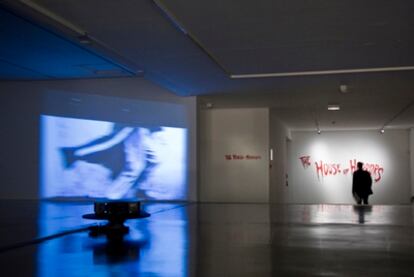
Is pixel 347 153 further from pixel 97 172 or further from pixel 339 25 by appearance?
pixel 339 25

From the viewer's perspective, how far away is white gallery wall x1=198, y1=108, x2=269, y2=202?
13672 mm

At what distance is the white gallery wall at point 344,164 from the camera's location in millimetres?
19859

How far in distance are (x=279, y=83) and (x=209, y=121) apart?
3635 mm

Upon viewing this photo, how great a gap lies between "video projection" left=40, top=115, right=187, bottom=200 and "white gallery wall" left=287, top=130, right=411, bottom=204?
8822 mm

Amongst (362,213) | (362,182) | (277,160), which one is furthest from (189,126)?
(362,182)

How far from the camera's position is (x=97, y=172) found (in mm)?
12469

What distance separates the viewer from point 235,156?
13.8 m

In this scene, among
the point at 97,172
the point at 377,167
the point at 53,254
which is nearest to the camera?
the point at 53,254

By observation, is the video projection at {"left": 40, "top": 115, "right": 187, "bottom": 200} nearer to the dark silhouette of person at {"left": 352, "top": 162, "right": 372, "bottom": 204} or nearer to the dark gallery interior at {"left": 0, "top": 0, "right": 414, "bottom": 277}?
the dark gallery interior at {"left": 0, "top": 0, "right": 414, "bottom": 277}

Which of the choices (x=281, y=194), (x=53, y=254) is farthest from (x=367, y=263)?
(x=281, y=194)

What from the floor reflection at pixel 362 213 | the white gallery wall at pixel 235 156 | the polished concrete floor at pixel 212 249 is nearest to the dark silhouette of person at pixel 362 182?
the white gallery wall at pixel 235 156

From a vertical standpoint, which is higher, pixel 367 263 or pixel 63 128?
pixel 63 128

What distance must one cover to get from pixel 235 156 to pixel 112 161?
10.8ft

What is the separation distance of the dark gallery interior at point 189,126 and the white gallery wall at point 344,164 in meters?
0.81
